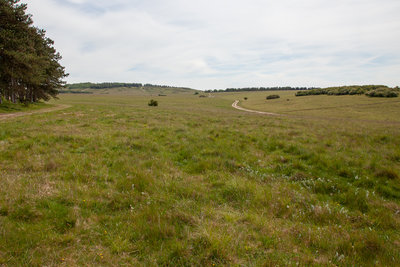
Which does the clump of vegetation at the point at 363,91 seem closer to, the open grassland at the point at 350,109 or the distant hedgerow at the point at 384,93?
the distant hedgerow at the point at 384,93

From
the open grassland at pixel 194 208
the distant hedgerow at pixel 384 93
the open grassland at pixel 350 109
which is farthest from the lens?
the distant hedgerow at pixel 384 93

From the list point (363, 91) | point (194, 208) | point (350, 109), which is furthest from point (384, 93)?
point (194, 208)

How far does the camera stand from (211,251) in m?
3.23

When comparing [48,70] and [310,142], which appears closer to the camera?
[310,142]

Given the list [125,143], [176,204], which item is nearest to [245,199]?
[176,204]

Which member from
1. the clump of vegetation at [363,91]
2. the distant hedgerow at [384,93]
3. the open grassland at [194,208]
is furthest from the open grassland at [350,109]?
the open grassland at [194,208]

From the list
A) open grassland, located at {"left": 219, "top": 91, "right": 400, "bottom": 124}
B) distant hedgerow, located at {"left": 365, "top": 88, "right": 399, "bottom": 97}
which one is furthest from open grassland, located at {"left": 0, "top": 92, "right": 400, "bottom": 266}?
distant hedgerow, located at {"left": 365, "top": 88, "right": 399, "bottom": 97}

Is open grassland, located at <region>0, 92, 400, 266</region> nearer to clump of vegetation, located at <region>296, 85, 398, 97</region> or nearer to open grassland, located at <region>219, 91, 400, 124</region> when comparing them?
open grassland, located at <region>219, 91, 400, 124</region>

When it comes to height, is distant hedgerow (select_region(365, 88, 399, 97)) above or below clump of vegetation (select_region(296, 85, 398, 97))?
below

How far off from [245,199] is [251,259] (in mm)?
2071

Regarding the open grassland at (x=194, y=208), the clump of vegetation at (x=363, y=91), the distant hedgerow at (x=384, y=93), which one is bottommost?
the open grassland at (x=194, y=208)

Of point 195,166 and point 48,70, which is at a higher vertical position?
point 48,70

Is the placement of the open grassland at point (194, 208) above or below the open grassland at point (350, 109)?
below

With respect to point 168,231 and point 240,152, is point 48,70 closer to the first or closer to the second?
point 240,152
